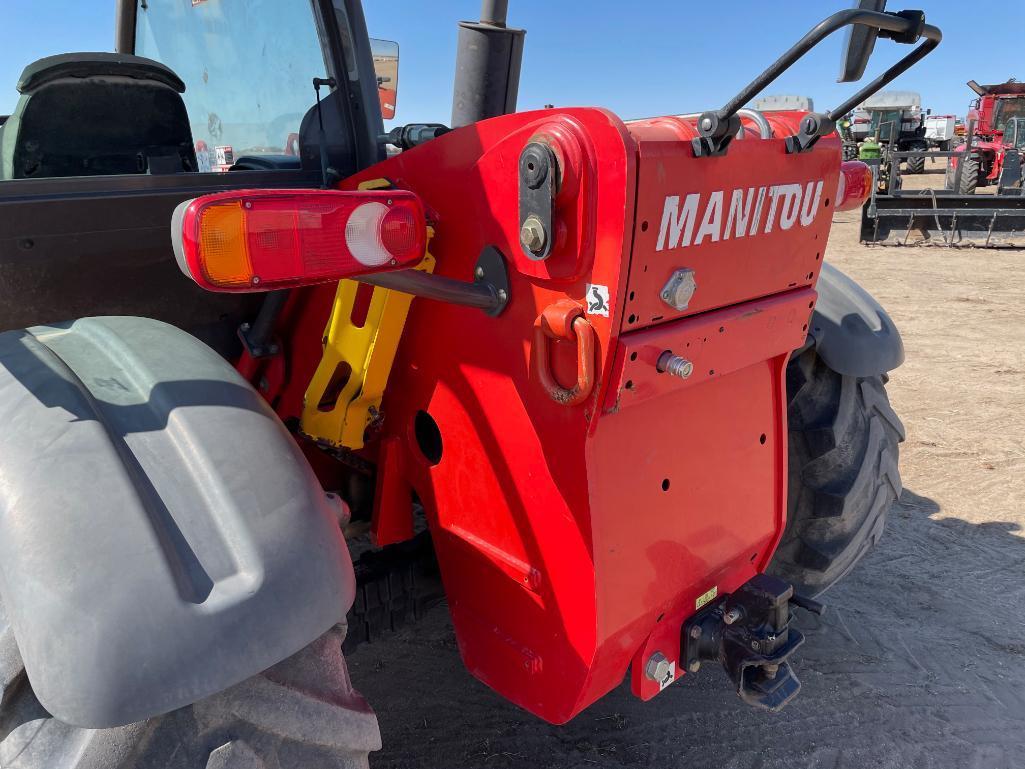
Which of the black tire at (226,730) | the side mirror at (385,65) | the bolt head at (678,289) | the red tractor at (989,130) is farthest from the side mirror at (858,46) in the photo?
the red tractor at (989,130)

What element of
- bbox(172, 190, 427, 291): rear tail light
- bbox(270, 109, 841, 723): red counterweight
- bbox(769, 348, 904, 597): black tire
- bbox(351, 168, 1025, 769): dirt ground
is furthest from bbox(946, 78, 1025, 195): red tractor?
bbox(172, 190, 427, 291): rear tail light

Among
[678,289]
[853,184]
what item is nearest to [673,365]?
[678,289]

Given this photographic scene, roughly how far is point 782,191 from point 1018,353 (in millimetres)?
6017

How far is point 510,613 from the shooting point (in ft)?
5.74

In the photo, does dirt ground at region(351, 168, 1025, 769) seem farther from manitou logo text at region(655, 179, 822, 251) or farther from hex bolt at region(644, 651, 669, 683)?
manitou logo text at region(655, 179, 822, 251)

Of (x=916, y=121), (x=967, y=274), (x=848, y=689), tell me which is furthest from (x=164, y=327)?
(x=916, y=121)

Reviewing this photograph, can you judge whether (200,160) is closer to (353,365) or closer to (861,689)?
(353,365)

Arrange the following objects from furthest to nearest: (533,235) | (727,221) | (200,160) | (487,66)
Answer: (487,66) → (200,160) → (727,221) → (533,235)

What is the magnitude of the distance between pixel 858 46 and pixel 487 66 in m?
1.40

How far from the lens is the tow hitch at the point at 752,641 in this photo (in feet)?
5.85

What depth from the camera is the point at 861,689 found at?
256 cm

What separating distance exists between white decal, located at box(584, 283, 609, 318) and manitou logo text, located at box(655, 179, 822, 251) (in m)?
0.12

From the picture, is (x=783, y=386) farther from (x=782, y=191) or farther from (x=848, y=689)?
(x=848, y=689)

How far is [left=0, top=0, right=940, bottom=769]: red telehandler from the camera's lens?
110cm
